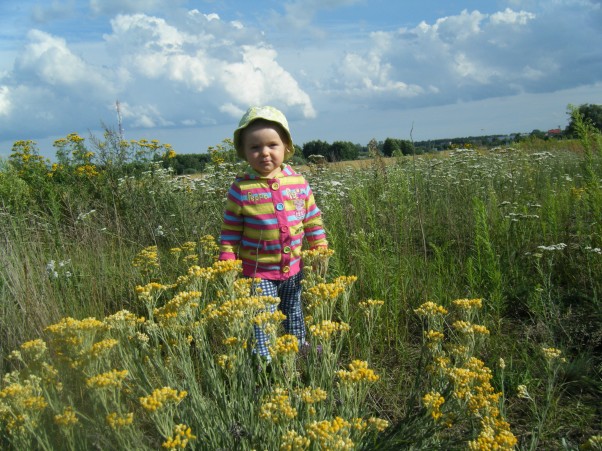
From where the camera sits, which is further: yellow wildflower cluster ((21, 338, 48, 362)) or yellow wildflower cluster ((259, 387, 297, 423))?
yellow wildflower cluster ((21, 338, 48, 362))

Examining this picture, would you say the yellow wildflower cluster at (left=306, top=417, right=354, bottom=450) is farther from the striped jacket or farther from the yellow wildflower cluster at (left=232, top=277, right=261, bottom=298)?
the striped jacket

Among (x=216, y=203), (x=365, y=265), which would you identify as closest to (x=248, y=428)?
(x=365, y=265)

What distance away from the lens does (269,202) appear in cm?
302

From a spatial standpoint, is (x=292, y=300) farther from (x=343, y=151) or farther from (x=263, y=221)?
(x=343, y=151)

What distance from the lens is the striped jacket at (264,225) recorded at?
118 inches

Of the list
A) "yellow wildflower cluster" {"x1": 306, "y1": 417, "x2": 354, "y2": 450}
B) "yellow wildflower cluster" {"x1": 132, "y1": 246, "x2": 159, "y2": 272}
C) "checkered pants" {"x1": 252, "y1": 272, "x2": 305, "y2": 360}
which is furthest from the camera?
"yellow wildflower cluster" {"x1": 132, "y1": 246, "x2": 159, "y2": 272}

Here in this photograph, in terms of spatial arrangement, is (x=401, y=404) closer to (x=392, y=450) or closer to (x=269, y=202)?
(x=392, y=450)

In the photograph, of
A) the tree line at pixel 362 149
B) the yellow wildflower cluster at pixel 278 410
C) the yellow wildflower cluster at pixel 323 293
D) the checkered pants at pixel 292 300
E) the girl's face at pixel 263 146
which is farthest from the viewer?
the tree line at pixel 362 149

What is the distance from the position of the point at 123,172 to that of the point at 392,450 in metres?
5.56

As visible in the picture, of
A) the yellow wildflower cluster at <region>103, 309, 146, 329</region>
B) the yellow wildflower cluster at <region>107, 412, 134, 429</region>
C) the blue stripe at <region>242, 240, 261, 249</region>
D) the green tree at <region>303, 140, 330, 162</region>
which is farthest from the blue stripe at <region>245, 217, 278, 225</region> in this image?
the green tree at <region>303, 140, 330, 162</region>

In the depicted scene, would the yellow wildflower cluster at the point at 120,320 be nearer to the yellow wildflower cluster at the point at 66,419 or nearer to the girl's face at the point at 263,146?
the yellow wildflower cluster at the point at 66,419

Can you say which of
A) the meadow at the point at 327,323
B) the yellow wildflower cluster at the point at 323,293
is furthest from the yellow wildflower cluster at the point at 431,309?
the yellow wildflower cluster at the point at 323,293

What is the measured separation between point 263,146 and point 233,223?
0.52 meters

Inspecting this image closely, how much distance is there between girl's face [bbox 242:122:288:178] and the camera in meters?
2.95
